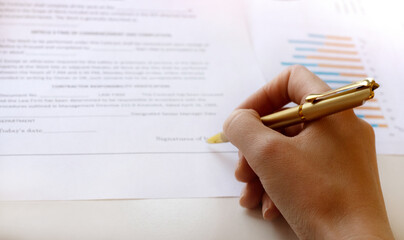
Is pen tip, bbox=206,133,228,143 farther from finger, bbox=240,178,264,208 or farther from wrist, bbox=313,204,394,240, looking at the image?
wrist, bbox=313,204,394,240

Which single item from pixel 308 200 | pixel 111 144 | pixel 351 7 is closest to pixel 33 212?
pixel 111 144

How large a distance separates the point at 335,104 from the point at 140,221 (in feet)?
1.02

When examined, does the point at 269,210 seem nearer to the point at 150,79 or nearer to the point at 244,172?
the point at 244,172

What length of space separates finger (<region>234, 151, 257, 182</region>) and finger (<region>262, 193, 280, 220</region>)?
4 centimetres

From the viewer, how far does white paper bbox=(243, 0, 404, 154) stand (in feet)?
1.92

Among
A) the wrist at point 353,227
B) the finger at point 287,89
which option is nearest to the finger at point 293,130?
the finger at point 287,89

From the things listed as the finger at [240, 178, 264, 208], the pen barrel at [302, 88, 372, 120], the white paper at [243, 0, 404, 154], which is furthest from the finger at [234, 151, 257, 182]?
the white paper at [243, 0, 404, 154]

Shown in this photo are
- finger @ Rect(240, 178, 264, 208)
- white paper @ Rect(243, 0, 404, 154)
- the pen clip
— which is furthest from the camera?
white paper @ Rect(243, 0, 404, 154)

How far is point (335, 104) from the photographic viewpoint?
1.19 ft

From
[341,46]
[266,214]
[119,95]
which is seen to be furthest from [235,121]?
[341,46]

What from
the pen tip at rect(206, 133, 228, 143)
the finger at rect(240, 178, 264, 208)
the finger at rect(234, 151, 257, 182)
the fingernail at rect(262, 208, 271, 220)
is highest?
the pen tip at rect(206, 133, 228, 143)

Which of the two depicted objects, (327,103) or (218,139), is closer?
(327,103)

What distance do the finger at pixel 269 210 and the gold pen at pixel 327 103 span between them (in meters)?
0.11

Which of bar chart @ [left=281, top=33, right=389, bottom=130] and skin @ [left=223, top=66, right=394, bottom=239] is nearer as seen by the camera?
skin @ [left=223, top=66, right=394, bottom=239]
